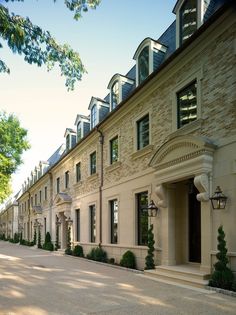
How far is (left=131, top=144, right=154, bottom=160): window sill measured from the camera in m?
13.1

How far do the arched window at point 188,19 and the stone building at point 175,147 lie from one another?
0.10ft

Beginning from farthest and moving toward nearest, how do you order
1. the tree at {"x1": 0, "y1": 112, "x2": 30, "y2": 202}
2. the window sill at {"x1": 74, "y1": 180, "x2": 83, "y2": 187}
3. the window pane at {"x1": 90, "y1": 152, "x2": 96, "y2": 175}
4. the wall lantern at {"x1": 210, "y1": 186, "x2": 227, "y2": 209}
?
the tree at {"x1": 0, "y1": 112, "x2": 30, "y2": 202} < the window sill at {"x1": 74, "y1": 180, "x2": 83, "y2": 187} < the window pane at {"x1": 90, "y1": 152, "x2": 96, "y2": 175} < the wall lantern at {"x1": 210, "y1": 186, "x2": 227, "y2": 209}

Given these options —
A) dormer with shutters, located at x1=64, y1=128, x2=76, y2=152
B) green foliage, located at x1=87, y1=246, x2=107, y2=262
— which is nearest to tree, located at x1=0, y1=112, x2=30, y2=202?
dormer with shutters, located at x1=64, y1=128, x2=76, y2=152

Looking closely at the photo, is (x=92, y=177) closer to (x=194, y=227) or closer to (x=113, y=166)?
(x=113, y=166)

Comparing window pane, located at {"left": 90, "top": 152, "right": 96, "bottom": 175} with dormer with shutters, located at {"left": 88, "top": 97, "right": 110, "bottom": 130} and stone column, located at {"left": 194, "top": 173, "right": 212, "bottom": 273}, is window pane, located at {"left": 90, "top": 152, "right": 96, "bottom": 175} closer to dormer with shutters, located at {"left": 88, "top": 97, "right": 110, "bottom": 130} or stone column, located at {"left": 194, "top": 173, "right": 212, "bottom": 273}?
dormer with shutters, located at {"left": 88, "top": 97, "right": 110, "bottom": 130}

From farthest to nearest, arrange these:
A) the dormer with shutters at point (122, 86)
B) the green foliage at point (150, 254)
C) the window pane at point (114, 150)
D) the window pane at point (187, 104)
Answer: the window pane at point (114, 150) < the dormer with shutters at point (122, 86) < the green foliage at point (150, 254) < the window pane at point (187, 104)

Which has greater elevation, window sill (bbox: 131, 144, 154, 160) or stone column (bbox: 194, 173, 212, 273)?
window sill (bbox: 131, 144, 154, 160)

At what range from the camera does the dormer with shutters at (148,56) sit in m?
13.4

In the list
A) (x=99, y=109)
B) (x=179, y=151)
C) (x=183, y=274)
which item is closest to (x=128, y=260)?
(x=183, y=274)

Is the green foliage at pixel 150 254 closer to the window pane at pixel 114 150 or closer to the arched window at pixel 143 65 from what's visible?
the window pane at pixel 114 150

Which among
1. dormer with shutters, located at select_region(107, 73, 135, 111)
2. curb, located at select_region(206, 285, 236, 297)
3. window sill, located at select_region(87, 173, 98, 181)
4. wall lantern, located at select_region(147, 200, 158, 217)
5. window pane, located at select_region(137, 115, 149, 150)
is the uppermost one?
dormer with shutters, located at select_region(107, 73, 135, 111)

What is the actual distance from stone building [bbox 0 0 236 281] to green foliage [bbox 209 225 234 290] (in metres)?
0.21

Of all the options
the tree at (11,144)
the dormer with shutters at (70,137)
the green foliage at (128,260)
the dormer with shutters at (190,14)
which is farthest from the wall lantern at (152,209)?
the tree at (11,144)

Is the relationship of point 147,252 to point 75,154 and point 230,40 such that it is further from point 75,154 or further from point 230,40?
point 75,154
